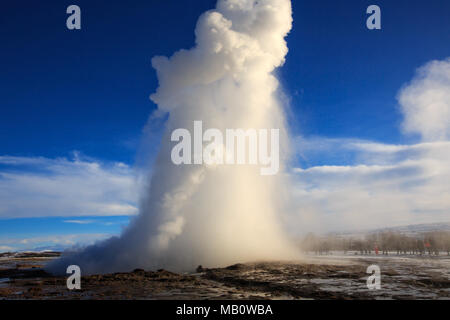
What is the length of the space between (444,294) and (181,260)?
33.7m

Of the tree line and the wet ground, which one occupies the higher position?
the wet ground

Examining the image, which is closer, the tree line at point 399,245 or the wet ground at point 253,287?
the wet ground at point 253,287

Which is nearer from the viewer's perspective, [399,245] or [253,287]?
[253,287]

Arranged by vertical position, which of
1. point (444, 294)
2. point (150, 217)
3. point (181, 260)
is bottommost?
point (181, 260)

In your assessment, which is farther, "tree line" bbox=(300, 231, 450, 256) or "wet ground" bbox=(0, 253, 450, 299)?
"tree line" bbox=(300, 231, 450, 256)

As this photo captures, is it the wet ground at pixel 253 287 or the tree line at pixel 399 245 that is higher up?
the wet ground at pixel 253 287

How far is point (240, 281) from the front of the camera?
28.5 metres

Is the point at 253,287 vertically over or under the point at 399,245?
over

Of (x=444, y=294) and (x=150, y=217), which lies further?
(x=150, y=217)
